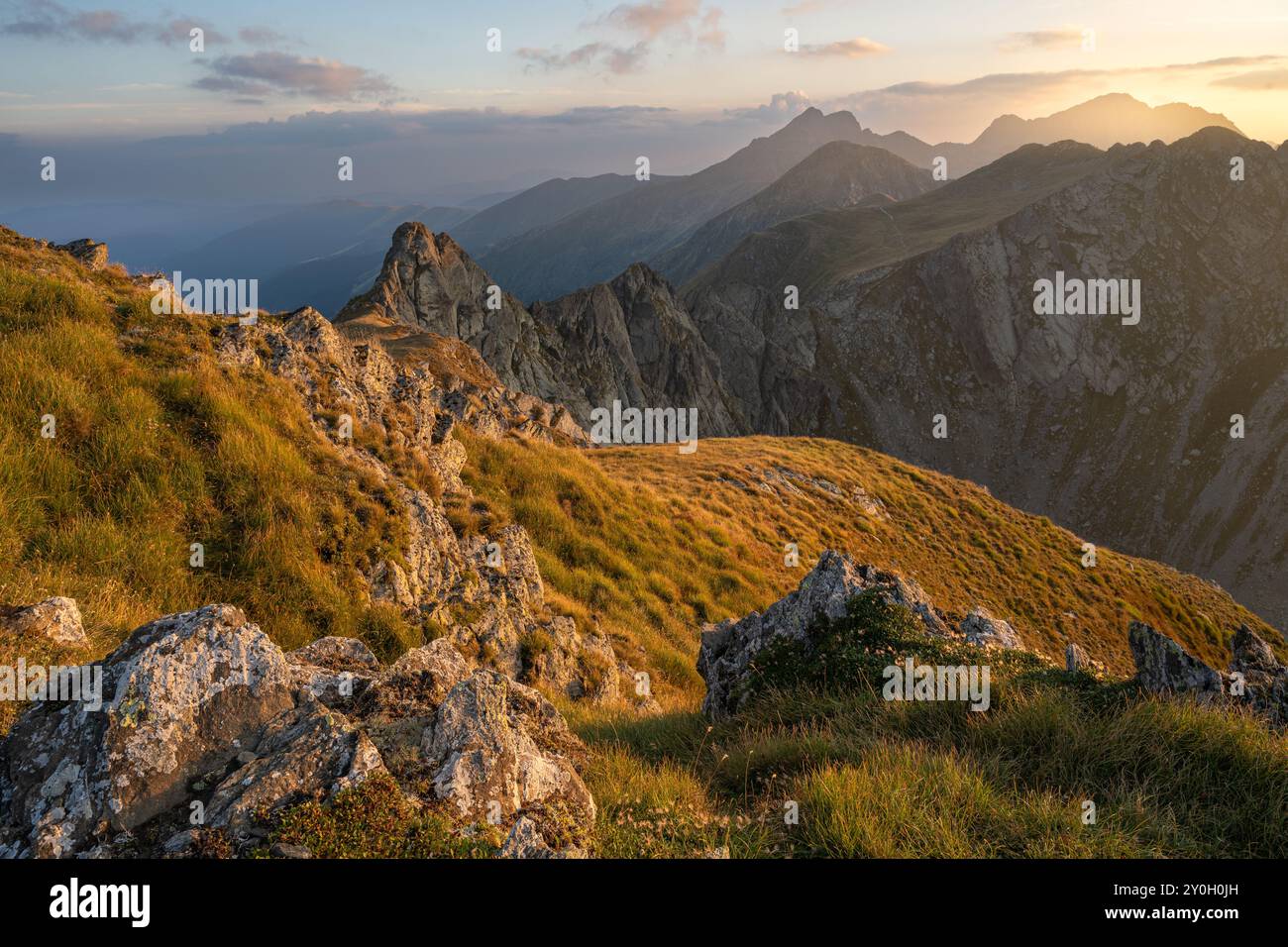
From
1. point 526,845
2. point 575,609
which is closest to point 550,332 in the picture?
point 575,609

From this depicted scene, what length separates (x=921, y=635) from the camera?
951 cm

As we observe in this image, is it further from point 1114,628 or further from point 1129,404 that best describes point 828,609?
point 1129,404

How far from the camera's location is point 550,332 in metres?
99.6

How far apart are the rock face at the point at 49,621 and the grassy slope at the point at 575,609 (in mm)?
247

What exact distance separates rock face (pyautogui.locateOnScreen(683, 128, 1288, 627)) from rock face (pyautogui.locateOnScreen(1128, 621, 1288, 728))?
12702cm

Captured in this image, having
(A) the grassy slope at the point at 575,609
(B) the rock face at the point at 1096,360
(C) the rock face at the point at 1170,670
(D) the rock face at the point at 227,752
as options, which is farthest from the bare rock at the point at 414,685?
(B) the rock face at the point at 1096,360

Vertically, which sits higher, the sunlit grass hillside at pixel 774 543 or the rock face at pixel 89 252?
the rock face at pixel 89 252

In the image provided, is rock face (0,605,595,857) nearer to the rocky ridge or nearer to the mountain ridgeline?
the rocky ridge

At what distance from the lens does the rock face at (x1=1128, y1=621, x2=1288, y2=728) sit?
7.41m

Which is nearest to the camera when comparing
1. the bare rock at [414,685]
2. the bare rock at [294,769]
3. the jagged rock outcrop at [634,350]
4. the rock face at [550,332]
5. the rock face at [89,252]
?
the bare rock at [294,769]

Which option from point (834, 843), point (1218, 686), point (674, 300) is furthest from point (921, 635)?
point (674, 300)

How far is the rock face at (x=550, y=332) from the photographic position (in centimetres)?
8544

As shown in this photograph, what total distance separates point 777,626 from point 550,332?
9360cm

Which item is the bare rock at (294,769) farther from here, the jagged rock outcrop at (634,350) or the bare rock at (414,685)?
the jagged rock outcrop at (634,350)
